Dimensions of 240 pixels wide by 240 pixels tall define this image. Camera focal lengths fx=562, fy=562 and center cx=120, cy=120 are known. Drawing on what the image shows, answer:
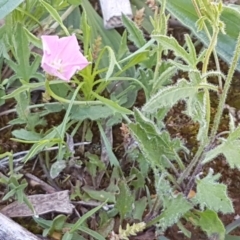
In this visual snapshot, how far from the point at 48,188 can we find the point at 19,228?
0.21 m

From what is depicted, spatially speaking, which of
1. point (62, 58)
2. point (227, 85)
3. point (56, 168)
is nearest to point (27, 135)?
point (56, 168)

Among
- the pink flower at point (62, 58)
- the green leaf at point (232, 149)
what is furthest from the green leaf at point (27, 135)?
the green leaf at point (232, 149)

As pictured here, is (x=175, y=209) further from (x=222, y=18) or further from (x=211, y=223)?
(x=222, y=18)

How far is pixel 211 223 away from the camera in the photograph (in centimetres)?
111

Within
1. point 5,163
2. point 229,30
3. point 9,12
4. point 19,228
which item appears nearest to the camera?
point 19,228

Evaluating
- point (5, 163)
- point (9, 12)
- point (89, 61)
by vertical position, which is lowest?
point (5, 163)

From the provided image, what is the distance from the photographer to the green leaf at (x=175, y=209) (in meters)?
1.12

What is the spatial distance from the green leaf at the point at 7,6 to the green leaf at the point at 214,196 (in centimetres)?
52

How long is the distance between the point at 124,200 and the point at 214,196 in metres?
0.21

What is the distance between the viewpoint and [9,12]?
1.18 meters

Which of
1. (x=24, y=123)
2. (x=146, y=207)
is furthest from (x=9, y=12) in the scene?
(x=146, y=207)

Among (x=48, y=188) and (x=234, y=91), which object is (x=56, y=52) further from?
(x=234, y=91)

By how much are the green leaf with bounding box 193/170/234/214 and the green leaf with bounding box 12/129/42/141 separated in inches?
15.2

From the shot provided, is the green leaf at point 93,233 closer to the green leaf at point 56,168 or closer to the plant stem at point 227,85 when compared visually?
the green leaf at point 56,168
